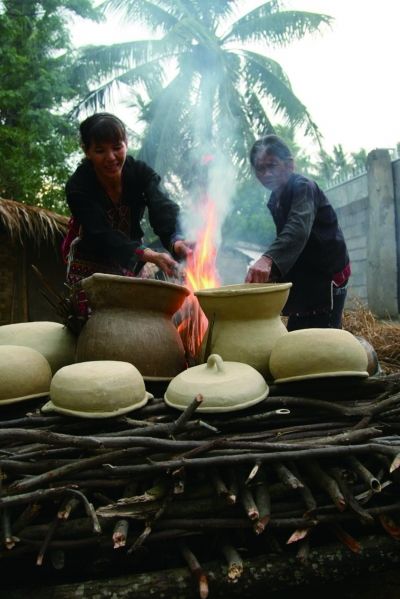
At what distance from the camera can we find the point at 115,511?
3.73 feet

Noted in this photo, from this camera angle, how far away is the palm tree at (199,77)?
51.9ft

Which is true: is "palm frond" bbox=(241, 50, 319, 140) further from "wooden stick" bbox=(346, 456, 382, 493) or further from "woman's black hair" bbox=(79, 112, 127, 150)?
"wooden stick" bbox=(346, 456, 382, 493)

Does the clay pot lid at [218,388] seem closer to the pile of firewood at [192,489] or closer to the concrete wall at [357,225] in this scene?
the pile of firewood at [192,489]

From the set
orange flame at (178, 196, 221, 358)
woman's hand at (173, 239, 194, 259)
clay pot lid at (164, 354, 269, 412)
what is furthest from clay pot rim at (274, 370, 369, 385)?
woman's hand at (173, 239, 194, 259)

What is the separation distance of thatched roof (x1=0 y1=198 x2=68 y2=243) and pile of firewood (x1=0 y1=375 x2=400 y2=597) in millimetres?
5088

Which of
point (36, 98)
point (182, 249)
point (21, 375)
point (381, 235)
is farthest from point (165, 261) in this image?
point (36, 98)

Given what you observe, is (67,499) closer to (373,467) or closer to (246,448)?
(246,448)

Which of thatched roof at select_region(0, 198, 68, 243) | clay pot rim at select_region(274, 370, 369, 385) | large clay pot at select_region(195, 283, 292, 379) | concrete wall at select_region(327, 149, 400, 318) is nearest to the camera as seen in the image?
clay pot rim at select_region(274, 370, 369, 385)

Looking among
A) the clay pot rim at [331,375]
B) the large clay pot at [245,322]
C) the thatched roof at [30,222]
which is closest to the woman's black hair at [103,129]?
the large clay pot at [245,322]

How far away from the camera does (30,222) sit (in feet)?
20.2

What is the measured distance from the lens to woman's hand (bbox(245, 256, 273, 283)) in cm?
264

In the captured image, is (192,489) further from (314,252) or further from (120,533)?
(314,252)

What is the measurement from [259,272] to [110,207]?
3.34 ft

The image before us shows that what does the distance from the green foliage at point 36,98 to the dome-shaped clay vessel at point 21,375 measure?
8140 mm
